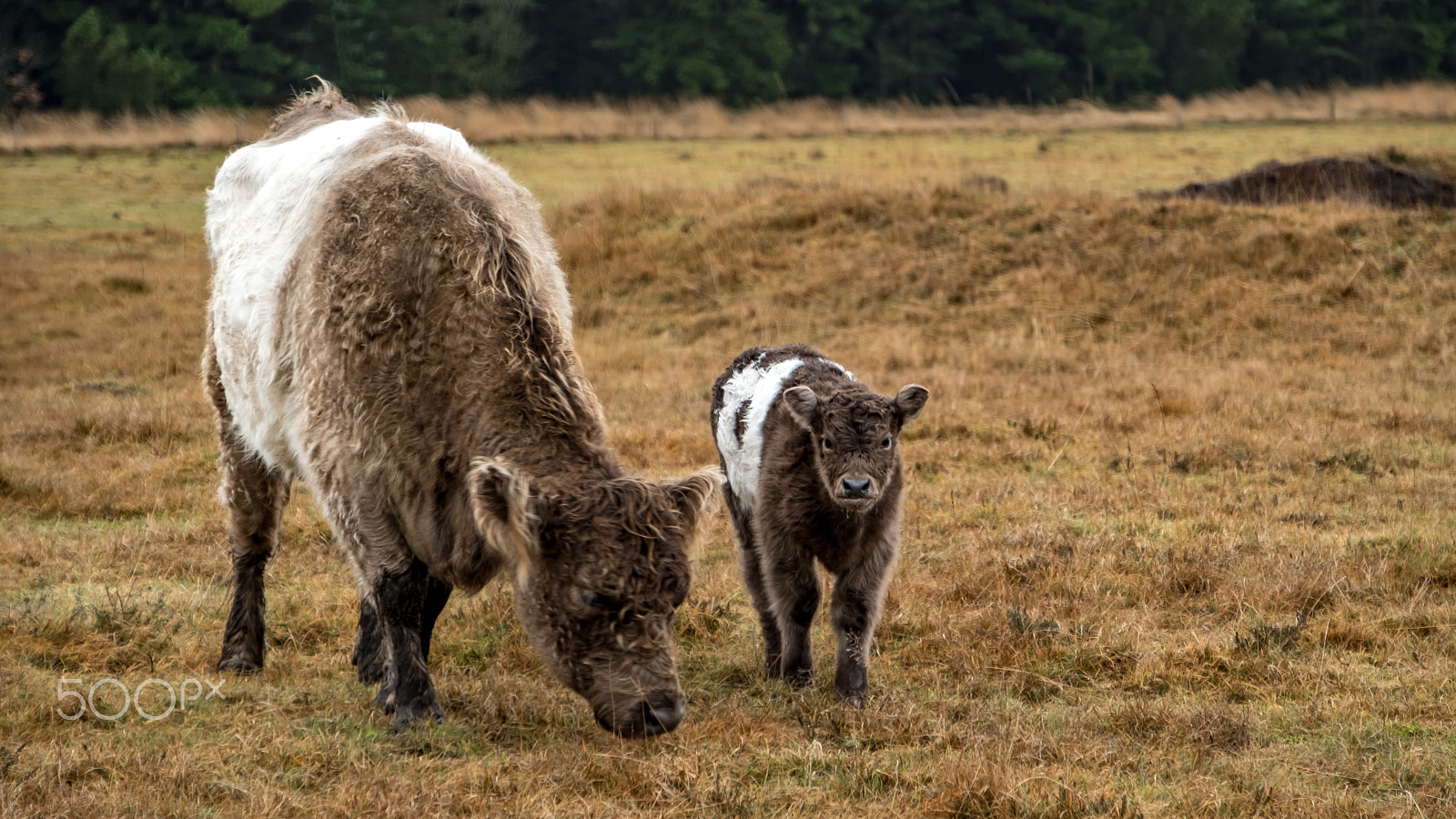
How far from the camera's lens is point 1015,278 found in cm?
1655

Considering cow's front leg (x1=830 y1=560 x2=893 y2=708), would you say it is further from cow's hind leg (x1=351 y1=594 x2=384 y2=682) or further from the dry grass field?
cow's hind leg (x1=351 y1=594 x2=384 y2=682)

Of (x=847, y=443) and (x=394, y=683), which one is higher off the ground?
(x=847, y=443)

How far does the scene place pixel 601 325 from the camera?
17406 mm

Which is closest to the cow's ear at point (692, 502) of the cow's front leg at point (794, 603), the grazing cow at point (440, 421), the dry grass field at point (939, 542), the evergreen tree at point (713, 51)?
the grazing cow at point (440, 421)

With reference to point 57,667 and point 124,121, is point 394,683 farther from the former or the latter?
point 124,121

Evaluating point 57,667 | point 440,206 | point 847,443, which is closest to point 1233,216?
point 847,443

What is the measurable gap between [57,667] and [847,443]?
404cm

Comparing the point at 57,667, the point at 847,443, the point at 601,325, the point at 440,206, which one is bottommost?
the point at 601,325

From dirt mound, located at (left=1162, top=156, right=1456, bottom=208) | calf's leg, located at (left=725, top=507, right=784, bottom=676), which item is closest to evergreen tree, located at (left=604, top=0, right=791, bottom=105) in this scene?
dirt mound, located at (left=1162, top=156, right=1456, bottom=208)

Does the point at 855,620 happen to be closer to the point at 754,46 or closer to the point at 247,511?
the point at 247,511

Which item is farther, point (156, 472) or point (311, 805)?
point (156, 472)

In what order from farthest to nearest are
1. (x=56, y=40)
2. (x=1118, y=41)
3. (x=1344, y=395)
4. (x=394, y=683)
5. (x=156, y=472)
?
(x=1118, y=41) < (x=56, y=40) < (x=1344, y=395) < (x=156, y=472) < (x=394, y=683)

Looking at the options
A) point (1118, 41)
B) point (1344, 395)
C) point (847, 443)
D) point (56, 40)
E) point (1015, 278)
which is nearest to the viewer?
point (847, 443)

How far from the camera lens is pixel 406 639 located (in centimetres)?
548
